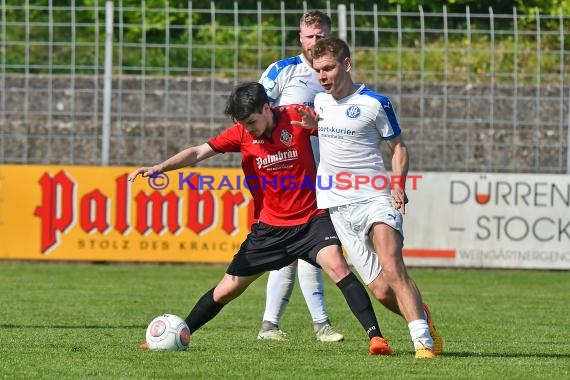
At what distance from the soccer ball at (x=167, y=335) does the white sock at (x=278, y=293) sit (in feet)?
3.91

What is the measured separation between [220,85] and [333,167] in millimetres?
10347

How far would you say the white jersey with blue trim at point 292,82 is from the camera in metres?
9.69

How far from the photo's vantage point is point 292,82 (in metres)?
9.71

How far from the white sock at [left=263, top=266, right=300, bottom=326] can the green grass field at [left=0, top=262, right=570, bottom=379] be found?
0.81 ft

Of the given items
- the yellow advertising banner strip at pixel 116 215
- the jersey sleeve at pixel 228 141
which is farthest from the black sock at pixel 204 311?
the yellow advertising banner strip at pixel 116 215

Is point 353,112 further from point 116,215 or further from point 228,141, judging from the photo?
point 116,215

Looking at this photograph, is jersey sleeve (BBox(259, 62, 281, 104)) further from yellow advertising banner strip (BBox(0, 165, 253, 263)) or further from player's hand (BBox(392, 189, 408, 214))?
yellow advertising banner strip (BBox(0, 165, 253, 263))

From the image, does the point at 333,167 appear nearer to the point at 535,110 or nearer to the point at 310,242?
the point at 310,242

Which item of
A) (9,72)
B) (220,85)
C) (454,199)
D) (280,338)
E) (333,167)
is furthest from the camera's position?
(9,72)

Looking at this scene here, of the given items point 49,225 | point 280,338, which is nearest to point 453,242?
point 49,225

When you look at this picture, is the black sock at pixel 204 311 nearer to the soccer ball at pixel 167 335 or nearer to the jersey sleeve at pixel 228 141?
the soccer ball at pixel 167 335

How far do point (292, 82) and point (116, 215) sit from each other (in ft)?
25.7

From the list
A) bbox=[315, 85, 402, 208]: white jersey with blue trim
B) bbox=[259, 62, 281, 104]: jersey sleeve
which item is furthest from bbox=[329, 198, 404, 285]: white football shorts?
bbox=[259, 62, 281, 104]: jersey sleeve

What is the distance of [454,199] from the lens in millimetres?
17172
